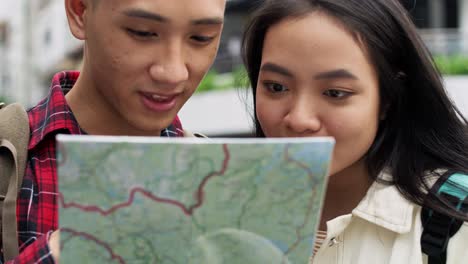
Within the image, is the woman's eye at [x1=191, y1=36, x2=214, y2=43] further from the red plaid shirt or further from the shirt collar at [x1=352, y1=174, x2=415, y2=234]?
the shirt collar at [x1=352, y1=174, x2=415, y2=234]

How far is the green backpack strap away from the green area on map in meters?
0.31

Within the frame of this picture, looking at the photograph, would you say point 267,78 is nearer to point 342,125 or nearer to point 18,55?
point 342,125

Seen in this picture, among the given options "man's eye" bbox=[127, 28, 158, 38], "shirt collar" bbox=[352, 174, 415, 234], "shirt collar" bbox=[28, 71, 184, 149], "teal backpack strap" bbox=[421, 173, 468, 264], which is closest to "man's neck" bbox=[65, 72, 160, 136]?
"shirt collar" bbox=[28, 71, 184, 149]

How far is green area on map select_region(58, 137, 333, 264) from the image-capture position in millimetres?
1157

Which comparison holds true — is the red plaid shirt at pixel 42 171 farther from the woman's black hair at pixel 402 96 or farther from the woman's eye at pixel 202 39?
the woman's black hair at pixel 402 96

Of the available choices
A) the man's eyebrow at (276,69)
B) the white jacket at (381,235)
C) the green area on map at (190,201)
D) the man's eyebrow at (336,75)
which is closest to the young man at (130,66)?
the man's eyebrow at (276,69)

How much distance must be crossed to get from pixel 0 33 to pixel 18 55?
5.40 metres

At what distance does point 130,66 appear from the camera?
158 cm

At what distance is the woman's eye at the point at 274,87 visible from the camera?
68.4 inches

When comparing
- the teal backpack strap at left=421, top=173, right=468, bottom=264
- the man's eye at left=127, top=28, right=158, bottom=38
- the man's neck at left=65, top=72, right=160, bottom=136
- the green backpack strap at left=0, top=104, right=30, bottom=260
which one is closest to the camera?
the green backpack strap at left=0, top=104, right=30, bottom=260

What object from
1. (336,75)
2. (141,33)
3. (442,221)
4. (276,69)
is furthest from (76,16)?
(442,221)

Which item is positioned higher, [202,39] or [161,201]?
[202,39]

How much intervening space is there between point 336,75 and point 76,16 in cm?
60

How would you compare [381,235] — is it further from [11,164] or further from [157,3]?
[11,164]
